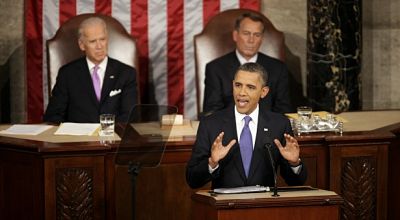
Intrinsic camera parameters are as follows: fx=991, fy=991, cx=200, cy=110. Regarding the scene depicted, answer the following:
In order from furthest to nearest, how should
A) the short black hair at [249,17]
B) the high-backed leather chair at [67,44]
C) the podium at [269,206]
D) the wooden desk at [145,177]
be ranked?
the high-backed leather chair at [67,44], the short black hair at [249,17], the wooden desk at [145,177], the podium at [269,206]

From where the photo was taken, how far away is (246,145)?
5.77 metres

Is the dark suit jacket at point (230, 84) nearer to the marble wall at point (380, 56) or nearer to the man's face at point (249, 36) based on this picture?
the man's face at point (249, 36)

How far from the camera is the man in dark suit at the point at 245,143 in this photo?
18.5 feet

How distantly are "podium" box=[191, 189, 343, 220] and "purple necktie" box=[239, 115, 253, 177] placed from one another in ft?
1.60

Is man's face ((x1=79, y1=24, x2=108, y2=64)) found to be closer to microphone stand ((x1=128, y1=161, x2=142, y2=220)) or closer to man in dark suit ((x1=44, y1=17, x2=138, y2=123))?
man in dark suit ((x1=44, y1=17, x2=138, y2=123))

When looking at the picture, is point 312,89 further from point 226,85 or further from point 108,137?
point 108,137

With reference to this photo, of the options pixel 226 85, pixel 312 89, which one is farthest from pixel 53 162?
pixel 312 89

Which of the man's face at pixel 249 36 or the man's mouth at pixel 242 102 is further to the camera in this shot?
the man's face at pixel 249 36

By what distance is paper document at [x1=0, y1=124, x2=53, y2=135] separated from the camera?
7.01m

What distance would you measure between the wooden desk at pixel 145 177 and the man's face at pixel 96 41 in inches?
56.8

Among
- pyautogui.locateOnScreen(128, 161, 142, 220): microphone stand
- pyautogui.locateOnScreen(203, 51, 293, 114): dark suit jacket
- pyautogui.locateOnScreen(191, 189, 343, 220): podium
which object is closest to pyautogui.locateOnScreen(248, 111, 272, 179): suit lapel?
pyautogui.locateOnScreen(191, 189, 343, 220): podium

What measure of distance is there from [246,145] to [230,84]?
244 centimetres

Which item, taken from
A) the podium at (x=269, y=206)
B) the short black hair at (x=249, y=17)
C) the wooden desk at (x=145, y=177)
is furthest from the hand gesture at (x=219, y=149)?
the short black hair at (x=249, y=17)

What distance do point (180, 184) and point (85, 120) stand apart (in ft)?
5.21
